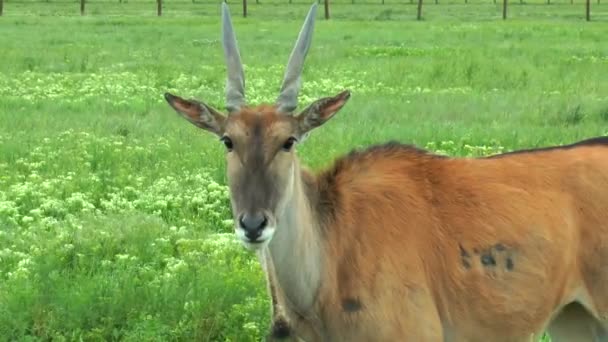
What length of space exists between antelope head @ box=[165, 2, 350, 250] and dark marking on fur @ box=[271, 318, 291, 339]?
664 mm

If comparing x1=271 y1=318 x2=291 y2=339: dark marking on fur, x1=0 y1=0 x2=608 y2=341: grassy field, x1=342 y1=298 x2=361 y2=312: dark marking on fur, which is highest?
x1=342 y1=298 x2=361 y2=312: dark marking on fur

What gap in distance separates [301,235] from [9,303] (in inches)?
109

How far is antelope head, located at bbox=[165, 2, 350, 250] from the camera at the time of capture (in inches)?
215

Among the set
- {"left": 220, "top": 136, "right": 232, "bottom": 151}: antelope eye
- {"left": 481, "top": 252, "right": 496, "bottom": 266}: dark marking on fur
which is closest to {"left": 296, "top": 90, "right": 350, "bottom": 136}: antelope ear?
{"left": 220, "top": 136, "right": 232, "bottom": 151}: antelope eye

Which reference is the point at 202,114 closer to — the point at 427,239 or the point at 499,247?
the point at 427,239

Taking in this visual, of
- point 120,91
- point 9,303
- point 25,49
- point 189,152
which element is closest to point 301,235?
point 9,303

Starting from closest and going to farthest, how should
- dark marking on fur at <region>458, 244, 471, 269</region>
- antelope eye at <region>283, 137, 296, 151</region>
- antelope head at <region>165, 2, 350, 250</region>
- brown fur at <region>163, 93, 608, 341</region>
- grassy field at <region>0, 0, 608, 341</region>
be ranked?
antelope head at <region>165, 2, 350, 250</region> < antelope eye at <region>283, 137, 296, 151</region> < brown fur at <region>163, 93, 608, 341</region> < dark marking on fur at <region>458, 244, 471, 269</region> < grassy field at <region>0, 0, 608, 341</region>

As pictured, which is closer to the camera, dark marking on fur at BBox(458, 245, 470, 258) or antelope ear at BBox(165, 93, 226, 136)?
antelope ear at BBox(165, 93, 226, 136)

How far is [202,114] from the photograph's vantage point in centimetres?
596

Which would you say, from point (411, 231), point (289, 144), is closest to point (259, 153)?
point (289, 144)

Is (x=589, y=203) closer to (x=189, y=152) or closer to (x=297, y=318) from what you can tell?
(x=297, y=318)

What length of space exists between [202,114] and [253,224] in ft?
2.93

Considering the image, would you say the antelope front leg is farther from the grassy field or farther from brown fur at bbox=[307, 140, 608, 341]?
the grassy field

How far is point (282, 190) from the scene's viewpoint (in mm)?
5672
